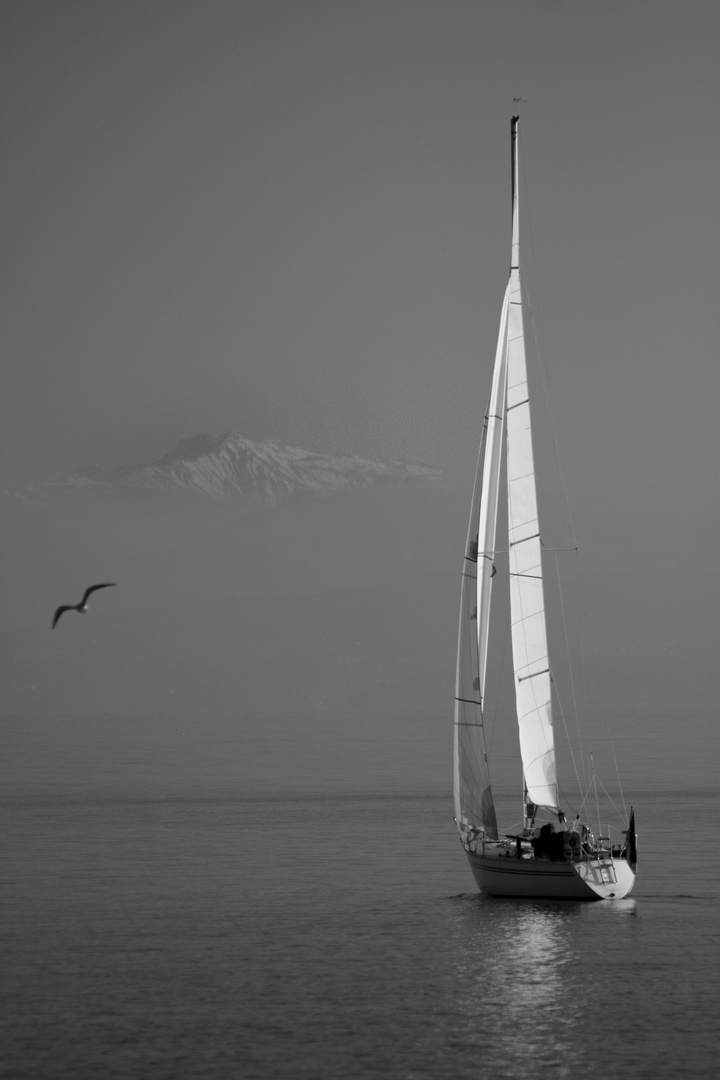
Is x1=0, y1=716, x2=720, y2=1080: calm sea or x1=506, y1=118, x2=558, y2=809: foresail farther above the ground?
x1=506, y1=118, x2=558, y2=809: foresail

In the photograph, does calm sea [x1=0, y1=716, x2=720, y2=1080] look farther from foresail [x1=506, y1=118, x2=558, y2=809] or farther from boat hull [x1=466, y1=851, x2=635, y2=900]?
foresail [x1=506, y1=118, x2=558, y2=809]

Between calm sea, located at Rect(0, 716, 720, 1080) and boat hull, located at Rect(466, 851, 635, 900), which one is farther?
boat hull, located at Rect(466, 851, 635, 900)

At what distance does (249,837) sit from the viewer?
286 ft

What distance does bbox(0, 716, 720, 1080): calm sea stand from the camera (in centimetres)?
3894

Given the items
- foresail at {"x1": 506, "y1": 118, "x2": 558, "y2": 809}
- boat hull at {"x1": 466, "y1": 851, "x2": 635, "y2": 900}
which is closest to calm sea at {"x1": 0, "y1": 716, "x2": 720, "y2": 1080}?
boat hull at {"x1": 466, "y1": 851, "x2": 635, "y2": 900}

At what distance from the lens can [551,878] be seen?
52500 mm

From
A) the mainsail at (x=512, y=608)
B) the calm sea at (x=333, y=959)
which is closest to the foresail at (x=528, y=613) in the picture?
the mainsail at (x=512, y=608)

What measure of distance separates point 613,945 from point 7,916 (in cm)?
2367

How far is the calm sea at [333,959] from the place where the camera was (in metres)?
38.9

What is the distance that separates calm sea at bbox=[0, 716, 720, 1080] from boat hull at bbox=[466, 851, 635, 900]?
4.33 feet

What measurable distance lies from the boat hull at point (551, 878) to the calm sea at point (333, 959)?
1.32 metres

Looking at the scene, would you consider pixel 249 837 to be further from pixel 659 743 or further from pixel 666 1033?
pixel 659 743

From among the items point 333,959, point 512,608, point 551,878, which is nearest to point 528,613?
point 512,608

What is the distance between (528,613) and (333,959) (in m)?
14.3
